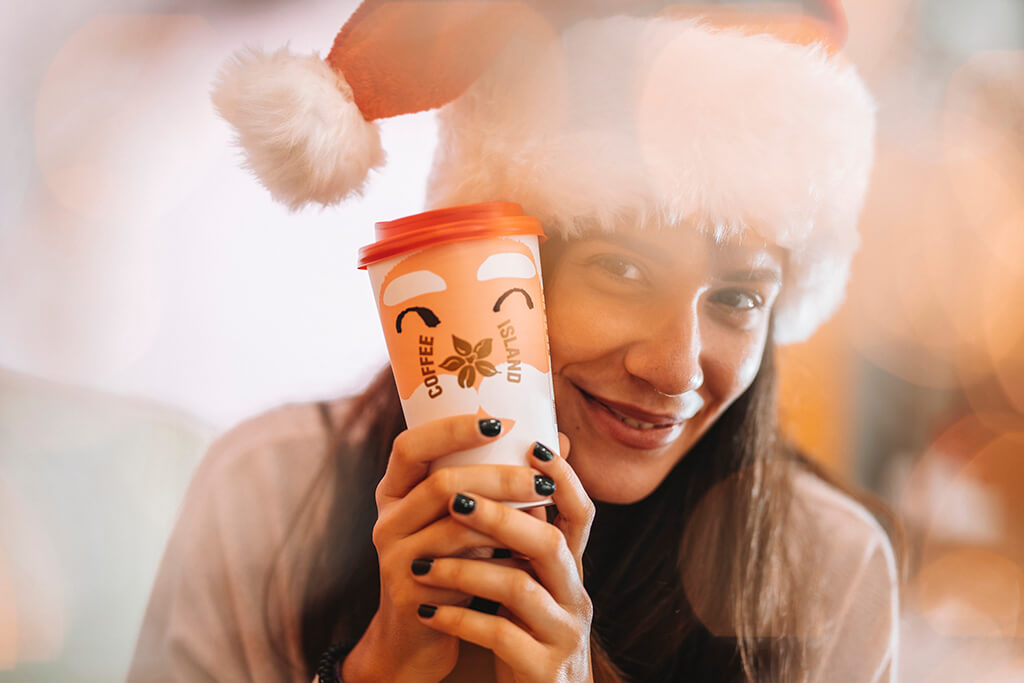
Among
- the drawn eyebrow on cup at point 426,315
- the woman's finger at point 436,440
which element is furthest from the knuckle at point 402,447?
the drawn eyebrow on cup at point 426,315

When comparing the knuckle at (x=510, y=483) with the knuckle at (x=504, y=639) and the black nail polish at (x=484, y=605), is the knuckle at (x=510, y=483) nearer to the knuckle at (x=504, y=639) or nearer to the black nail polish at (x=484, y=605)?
the knuckle at (x=504, y=639)

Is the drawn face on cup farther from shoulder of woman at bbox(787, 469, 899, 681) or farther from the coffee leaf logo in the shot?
shoulder of woman at bbox(787, 469, 899, 681)

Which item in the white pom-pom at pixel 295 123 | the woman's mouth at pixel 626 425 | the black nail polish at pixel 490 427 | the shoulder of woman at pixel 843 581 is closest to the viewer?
the black nail polish at pixel 490 427

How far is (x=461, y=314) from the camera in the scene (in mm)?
560

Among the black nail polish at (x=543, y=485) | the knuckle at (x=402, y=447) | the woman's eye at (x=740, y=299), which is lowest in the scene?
the black nail polish at (x=543, y=485)

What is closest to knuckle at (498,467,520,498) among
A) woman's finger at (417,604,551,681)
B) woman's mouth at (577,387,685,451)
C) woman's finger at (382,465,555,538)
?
woman's finger at (382,465,555,538)

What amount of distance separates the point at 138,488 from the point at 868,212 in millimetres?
1098

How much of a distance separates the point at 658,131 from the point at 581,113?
0.08 meters

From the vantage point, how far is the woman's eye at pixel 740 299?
2.44 ft

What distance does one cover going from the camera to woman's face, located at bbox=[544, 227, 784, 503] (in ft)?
2.32

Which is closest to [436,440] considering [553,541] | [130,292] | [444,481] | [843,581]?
[444,481]

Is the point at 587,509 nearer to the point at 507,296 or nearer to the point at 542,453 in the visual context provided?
the point at 542,453

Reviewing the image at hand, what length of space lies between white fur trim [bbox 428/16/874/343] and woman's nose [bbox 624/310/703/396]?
11 cm

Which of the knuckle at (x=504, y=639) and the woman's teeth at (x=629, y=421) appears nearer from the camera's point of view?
the knuckle at (x=504, y=639)
